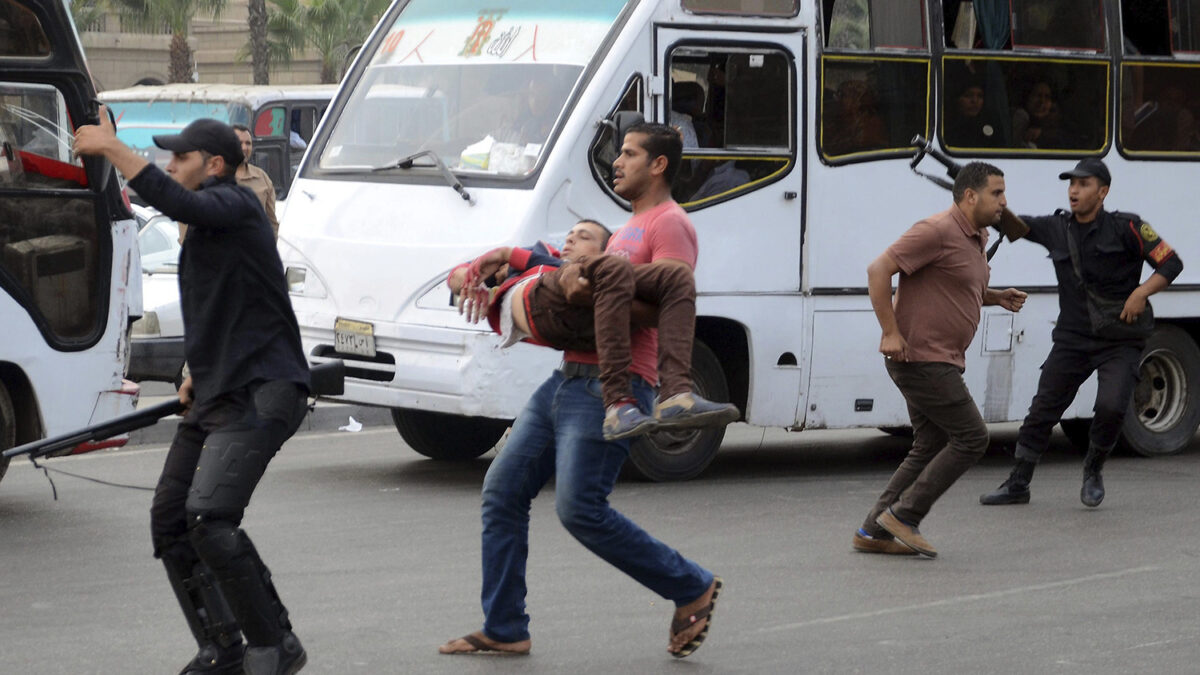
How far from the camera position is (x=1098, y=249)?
8.98 meters

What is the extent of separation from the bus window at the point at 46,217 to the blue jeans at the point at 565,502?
354cm

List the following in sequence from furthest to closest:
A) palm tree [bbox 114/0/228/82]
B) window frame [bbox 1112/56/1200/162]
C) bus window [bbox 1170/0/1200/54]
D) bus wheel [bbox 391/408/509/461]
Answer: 1. palm tree [bbox 114/0/228/82]
2. bus window [bbox 1170/0/1200/54]
3. window frame [bbox 1112/56/1200/162]
4. bus wheel [bbox 391/408/509/461]

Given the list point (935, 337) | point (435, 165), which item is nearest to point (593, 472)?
point (935, 337)

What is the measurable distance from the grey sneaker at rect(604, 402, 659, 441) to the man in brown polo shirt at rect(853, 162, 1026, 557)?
2.40 m

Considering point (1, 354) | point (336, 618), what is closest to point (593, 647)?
point (336, 618)

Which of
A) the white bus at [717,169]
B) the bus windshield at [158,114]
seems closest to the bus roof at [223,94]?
the bus windshield at [158,114]

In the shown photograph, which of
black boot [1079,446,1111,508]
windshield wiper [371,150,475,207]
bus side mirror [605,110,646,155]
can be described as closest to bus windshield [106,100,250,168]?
windshield wiper [371,150,475,207]

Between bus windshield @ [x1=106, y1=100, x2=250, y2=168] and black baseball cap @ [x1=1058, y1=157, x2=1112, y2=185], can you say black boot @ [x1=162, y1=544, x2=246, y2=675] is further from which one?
bus windshield @ [x1=106, y1=100, x2=250, y2=168]

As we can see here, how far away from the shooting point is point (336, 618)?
20.8ft

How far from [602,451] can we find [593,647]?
2.60 ft

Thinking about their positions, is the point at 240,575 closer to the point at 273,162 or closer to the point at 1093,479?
the point at 1093,479

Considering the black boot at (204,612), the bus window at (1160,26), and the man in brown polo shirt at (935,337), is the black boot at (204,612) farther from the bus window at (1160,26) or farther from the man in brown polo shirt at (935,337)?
the bus window at (1160,26)

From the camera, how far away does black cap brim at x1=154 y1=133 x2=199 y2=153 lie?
17.0 ft

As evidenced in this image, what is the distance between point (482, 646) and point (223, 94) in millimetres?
18701
